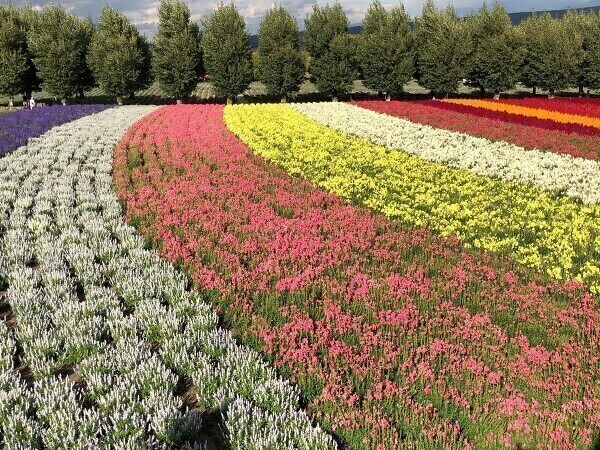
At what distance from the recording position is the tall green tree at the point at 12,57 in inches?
2044

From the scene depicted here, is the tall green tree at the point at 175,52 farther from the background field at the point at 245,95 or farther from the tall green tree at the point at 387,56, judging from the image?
the tall green tree at the point at 387,56

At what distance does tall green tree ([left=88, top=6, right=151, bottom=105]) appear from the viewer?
173 ft

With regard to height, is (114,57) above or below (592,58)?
above

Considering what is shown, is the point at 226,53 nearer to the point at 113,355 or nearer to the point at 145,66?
the point at 145,66

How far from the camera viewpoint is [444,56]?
182 feet

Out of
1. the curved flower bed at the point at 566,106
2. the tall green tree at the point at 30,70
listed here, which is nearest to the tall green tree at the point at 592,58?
the curved flower bed at the point at 566,106

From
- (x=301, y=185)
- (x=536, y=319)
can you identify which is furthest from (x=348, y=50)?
(x=536, y=319)

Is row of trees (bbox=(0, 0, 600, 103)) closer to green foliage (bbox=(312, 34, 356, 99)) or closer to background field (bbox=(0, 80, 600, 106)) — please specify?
green foliage (bbox=(312, 34, 356, 99))

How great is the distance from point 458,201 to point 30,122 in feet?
90.2

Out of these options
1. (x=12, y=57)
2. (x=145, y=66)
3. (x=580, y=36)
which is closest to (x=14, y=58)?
(x=12, y=57)

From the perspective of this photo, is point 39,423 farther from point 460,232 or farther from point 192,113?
point 192,113

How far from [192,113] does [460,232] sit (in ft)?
91.1

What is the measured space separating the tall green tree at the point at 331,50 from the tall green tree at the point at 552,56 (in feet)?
71.3

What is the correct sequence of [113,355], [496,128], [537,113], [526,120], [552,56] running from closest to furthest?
[113,355] < [496,128] < [526,120] < [537,113] < [552,56]
